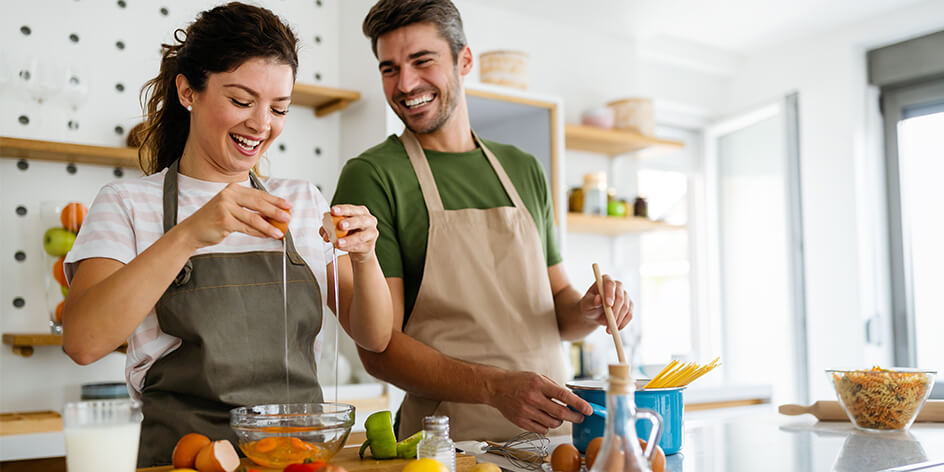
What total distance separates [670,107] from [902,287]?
1.55 meters

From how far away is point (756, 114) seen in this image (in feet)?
14.6

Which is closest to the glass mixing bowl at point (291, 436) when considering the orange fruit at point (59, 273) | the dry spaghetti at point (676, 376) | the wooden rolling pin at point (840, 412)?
the dry spaghetti at point (676, 376)

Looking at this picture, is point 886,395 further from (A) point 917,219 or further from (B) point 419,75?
(A) point 917,219

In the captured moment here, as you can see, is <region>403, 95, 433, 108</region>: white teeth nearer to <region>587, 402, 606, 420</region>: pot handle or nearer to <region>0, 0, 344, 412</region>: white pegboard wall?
<region>587, 402, 606, 420</region>: pot handle

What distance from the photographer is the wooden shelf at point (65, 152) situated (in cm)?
252

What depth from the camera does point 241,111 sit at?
131cm

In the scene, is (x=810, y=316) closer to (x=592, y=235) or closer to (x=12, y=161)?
(x=592, y=235)

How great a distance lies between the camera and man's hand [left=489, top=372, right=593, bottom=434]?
1.18 meters

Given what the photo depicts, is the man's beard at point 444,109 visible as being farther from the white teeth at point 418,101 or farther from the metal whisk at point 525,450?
the metal whisk at point 525,450

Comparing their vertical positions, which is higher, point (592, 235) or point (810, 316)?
point (592, 235)

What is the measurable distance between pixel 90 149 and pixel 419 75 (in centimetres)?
146

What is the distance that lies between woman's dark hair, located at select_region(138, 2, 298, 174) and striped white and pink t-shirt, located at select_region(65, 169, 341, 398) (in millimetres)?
104

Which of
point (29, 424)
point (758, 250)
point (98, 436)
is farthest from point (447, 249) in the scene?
point (758, 250)

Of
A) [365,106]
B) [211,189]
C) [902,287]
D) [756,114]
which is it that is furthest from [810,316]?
[211,189]
